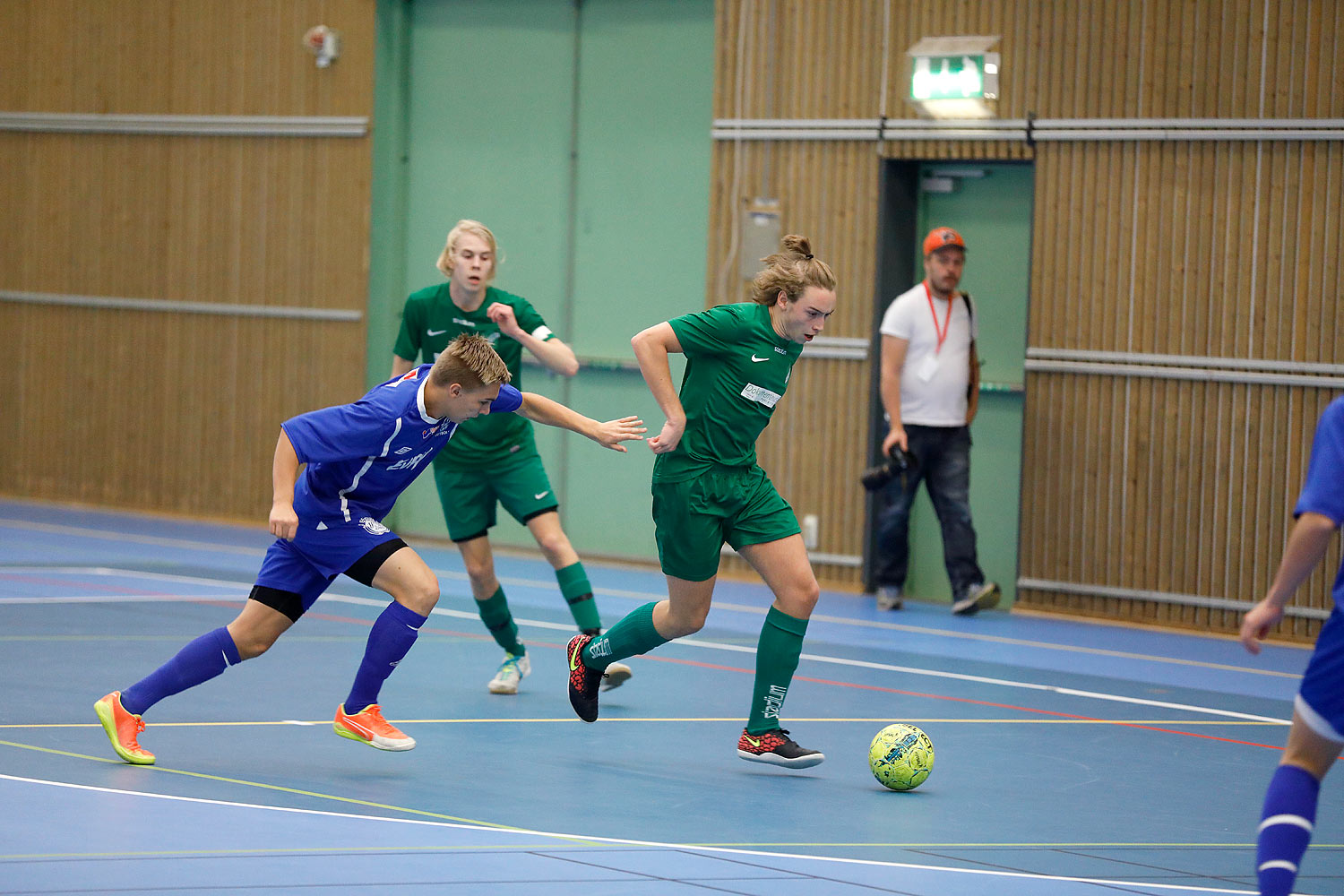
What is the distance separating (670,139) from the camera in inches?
491

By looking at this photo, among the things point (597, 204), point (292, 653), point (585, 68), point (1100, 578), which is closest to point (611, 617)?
point (292, 653)

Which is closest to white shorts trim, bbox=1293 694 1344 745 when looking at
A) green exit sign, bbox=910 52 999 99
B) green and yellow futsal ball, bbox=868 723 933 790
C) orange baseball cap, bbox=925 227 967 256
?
green and yellow futsal ball, bbox=868 723 933 790

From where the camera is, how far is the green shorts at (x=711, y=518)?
19.2 feet

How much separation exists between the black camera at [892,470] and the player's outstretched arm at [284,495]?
584 centimetres

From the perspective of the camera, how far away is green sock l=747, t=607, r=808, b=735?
584 centimetres

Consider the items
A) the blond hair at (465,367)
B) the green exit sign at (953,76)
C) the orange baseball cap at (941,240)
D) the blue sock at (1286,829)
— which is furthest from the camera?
the green exit sign at (953,76)

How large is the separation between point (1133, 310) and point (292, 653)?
5872 millimetres

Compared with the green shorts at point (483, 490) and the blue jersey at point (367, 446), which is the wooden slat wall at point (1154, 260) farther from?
the blue jersey at point (367, 446)

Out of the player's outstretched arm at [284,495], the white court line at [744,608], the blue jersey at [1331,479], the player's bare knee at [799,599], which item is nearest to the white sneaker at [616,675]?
the player's bare knee at [799,599]

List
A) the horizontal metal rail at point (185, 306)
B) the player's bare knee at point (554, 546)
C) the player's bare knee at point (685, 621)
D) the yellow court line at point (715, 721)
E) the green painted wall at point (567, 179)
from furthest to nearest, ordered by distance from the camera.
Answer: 1. the horizontal metal rail at point (185, 306)
2. the green painted wall at point (567, 179)
3. the player's bare knee at point (554, 546)
4. the yellow court line at point (715, 721)
5. the player's bare knee at point (685, 621)

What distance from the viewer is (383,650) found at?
5660 mm

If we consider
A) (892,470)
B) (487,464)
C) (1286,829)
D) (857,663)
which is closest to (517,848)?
(1286,829)

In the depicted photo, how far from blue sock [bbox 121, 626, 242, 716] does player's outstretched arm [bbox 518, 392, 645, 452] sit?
4.41ft

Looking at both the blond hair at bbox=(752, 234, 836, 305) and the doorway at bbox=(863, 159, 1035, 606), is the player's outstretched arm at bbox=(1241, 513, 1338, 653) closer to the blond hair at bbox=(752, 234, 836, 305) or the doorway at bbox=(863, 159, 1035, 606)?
the blond hair at bbox=(752, 234, 836, 305)
